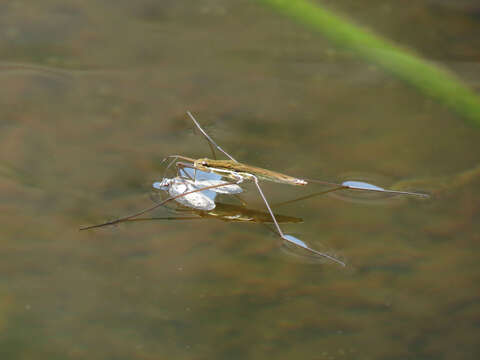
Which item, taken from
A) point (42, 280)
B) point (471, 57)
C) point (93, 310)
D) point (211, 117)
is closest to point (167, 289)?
point (93, 310)

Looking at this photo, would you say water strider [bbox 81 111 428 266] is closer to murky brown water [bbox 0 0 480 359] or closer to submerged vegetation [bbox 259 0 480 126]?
murky brown water [bbox 0 0 480 359]

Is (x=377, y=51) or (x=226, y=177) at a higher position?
(x=377, y=51)

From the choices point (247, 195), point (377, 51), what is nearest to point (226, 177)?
point (247, 195)

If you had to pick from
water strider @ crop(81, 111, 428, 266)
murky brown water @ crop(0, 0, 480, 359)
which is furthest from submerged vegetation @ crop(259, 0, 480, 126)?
water strider @ crop(81, 111, 428, 266)

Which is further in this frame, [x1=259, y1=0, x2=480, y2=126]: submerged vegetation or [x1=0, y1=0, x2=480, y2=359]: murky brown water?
[x1=259, y1=0, x2=480, y2=126]: submerged vegetation

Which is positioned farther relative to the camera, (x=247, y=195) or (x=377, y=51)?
(x=377, y=51)

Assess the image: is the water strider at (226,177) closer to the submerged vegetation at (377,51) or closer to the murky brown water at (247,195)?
the murky brown water at (247,195)

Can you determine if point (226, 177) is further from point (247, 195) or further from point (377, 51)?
point (377, 51)

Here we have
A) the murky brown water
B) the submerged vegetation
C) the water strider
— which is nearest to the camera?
the murky brown water

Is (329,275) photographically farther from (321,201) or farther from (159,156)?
(159,156)
